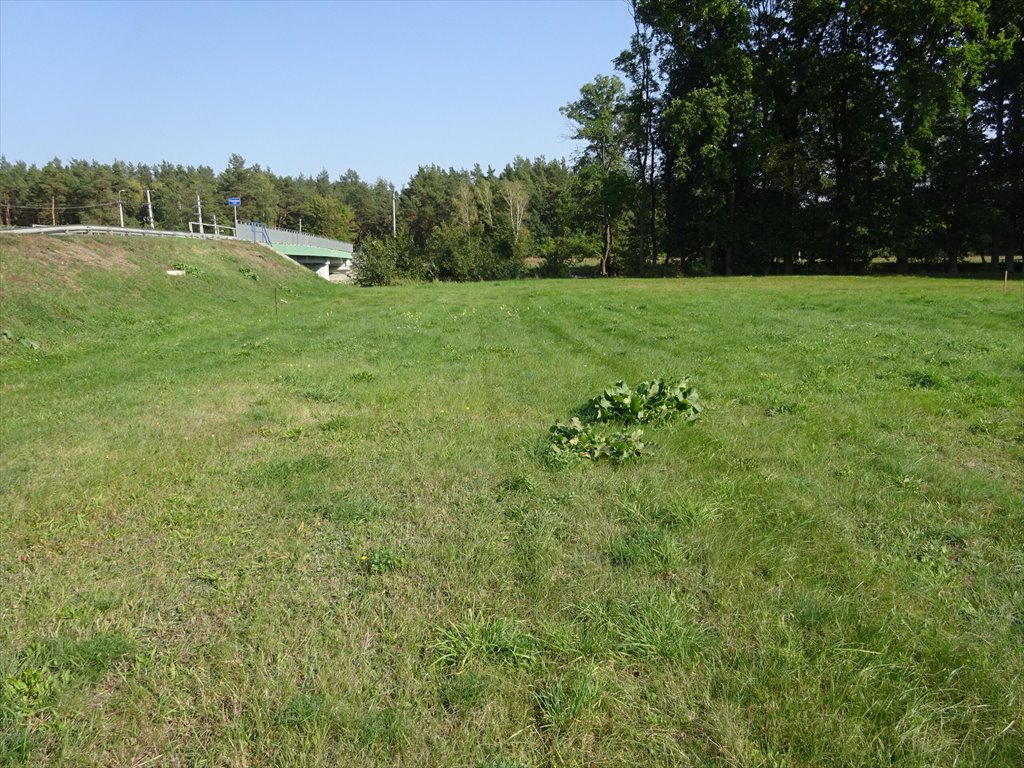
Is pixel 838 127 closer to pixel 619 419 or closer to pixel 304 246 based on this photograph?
pixel 304 246

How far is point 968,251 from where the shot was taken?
118 feet

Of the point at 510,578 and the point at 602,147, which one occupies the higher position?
the point at 602,147

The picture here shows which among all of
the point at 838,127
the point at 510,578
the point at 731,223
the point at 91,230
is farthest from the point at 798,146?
the point at 510,578

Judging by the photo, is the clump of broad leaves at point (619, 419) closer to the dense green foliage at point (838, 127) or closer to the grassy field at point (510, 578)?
→ the grassy field at point (510, 578)

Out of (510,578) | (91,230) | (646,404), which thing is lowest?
(510,578)

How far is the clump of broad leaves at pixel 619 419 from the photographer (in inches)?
200

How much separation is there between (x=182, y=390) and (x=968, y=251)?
141ft

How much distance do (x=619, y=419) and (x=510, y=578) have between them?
307cm

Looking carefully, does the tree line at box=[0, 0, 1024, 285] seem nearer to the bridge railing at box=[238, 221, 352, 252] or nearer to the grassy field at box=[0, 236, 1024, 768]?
the bridge railing at box=[238, 221, 352, 252]

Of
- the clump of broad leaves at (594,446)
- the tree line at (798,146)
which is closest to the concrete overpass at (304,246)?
the tree line at (798,146)

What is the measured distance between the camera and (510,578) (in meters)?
3.31

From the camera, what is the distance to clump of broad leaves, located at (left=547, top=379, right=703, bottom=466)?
16.6ft

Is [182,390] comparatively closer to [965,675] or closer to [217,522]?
[217,522]

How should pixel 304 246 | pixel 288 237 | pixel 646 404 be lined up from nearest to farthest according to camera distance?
1. pixel 646 404
2. pixel 288 237
3. pixel 304 246
